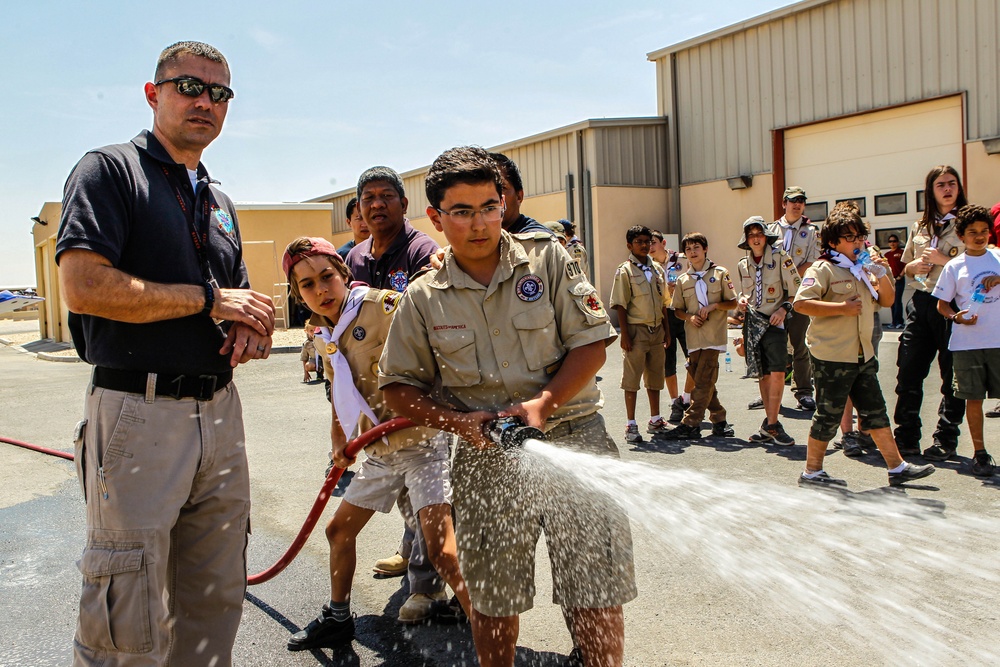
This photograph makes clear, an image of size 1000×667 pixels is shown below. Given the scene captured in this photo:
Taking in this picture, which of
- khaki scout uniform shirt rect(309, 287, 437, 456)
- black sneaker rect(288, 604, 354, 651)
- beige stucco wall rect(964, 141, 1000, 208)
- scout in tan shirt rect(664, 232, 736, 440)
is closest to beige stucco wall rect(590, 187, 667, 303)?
beige stucco wall rect(964, 141, 1000, 208)

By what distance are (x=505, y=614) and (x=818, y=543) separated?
2.47 meters

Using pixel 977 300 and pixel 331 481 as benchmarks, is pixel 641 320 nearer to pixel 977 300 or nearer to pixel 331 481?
pixel 977 300

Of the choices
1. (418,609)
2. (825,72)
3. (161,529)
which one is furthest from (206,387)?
(825,72)

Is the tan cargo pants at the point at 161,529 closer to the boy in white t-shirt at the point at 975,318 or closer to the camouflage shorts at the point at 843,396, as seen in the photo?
the camouflage shorts at the point at 843,396

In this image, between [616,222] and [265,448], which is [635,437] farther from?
[616,222]

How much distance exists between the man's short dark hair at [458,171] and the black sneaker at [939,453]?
4847mm

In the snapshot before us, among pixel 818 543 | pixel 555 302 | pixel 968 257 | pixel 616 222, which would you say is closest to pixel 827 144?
pixel 616 222

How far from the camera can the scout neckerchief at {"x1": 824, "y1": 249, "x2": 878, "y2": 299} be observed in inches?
225

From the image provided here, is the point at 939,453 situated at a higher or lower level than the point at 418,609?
higher

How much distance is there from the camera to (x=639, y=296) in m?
7.49

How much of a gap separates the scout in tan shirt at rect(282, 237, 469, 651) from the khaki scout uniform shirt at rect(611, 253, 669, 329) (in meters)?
4.02

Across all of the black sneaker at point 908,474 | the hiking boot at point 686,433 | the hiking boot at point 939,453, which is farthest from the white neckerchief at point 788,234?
the black sneaker at point 908,474

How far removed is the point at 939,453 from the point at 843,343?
4.61 feet

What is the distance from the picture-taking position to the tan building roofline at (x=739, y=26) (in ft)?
51.8
